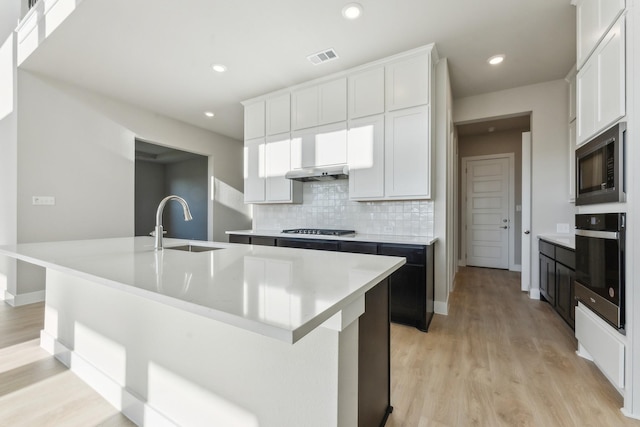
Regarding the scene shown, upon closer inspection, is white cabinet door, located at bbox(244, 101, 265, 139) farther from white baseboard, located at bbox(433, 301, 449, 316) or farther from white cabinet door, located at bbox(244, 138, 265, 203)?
white baseboard, located at bbox(433, 301, 449, 316)

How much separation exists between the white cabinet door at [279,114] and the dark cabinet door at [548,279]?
3441mm

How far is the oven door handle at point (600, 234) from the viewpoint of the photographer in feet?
5.20

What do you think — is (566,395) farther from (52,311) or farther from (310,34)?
(52,311)

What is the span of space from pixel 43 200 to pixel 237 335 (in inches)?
154

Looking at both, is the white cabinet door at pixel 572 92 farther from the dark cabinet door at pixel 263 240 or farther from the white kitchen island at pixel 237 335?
the dark cabinet door at pixel 263 240

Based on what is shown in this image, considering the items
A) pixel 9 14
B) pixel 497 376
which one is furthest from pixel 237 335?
pixel 9 14

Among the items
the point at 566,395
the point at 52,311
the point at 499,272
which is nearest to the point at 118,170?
the point at 52,311

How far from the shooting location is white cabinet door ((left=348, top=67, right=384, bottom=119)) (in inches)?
122

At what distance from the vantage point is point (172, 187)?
25.3ft

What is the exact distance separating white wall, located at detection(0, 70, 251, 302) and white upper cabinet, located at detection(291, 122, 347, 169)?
8.71ft

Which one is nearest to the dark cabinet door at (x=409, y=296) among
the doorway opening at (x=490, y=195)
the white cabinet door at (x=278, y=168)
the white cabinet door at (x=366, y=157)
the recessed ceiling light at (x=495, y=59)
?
the white cabinet door at (x=366, y=157)

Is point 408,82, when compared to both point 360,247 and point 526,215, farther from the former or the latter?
point 526,215

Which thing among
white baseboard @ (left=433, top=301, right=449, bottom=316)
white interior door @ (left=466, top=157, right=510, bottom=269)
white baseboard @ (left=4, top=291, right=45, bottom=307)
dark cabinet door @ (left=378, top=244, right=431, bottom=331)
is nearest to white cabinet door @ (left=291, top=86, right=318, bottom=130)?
dark cabinet door @ (left=378, top=244, right=431, bottom=331)

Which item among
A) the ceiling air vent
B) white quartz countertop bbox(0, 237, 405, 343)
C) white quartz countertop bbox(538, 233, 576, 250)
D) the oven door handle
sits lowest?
white quartz countertop bbox(538, 233, 576, 250)
